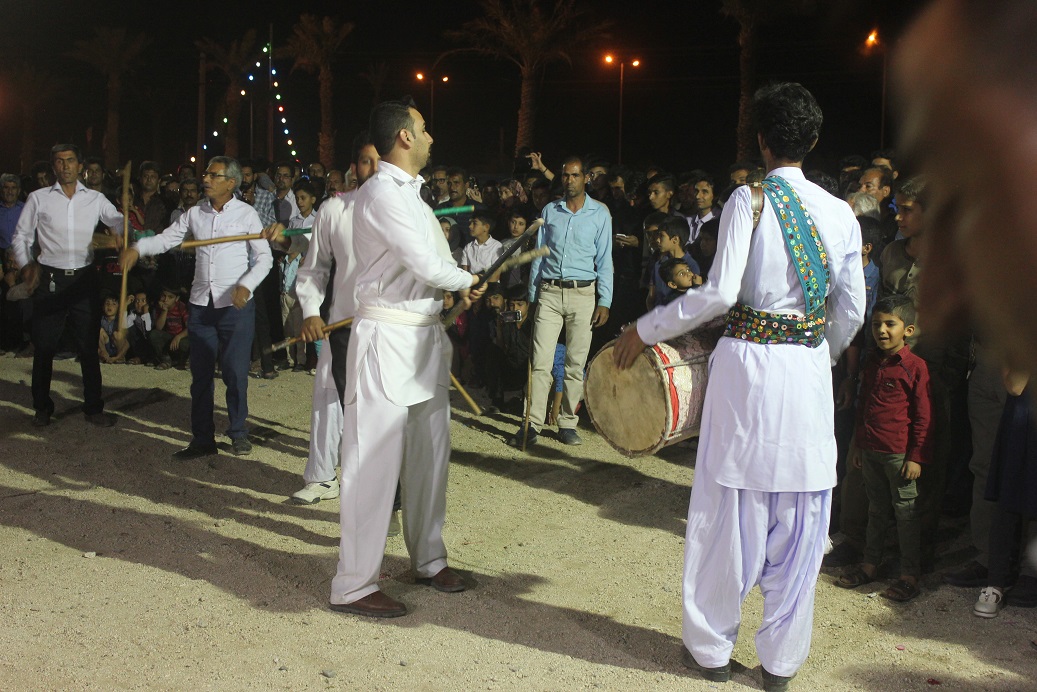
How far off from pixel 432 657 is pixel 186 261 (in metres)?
7.92

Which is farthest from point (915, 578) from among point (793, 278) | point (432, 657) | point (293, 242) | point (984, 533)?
point (293, 242)

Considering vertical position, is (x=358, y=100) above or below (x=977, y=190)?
above

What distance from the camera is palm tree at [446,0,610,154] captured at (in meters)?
25.6

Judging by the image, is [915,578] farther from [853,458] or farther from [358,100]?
[358,100]

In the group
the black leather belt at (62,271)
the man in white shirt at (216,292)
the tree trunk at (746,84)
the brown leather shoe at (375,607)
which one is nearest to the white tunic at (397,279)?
the brown leather shoe at (375,607)

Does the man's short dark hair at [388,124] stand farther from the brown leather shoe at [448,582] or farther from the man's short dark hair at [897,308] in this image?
the man's short dark hair at [897,308]

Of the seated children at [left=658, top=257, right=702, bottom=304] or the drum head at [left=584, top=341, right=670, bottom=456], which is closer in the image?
the drum head at [left=584, top=341, right=670, bottom=456]

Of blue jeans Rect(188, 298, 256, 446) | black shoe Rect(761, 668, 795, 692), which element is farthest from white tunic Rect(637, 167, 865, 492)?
blue jeans Rect(188, 298, 256, 446)

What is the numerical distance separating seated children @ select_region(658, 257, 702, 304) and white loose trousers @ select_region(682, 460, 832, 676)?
2662 mm

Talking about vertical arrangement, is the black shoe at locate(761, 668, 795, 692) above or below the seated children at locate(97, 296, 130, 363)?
below

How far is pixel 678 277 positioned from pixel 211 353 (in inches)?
132

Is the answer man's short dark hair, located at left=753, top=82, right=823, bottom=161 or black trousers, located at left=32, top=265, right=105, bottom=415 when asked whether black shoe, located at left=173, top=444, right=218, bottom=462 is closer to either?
black trousers, located at left=32, top=265, right=105, bottom=415

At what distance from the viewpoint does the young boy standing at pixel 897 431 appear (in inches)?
195

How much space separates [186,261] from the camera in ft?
36.7
